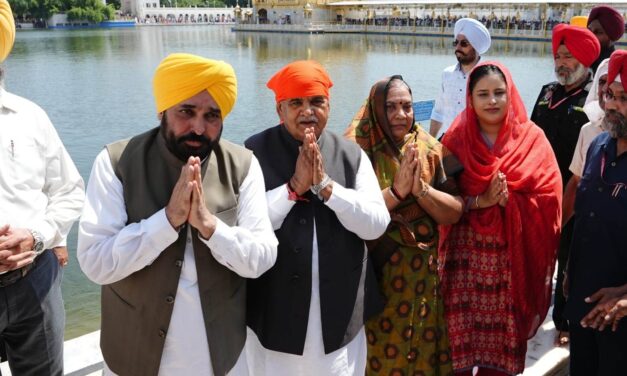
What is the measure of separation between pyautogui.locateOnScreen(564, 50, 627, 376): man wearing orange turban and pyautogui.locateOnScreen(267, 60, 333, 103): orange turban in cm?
94

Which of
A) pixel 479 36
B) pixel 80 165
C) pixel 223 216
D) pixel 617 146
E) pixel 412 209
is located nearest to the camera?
pixel 223 216

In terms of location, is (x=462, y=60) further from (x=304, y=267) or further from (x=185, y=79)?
(x=185, y=79)

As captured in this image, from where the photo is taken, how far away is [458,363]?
2.12 meters

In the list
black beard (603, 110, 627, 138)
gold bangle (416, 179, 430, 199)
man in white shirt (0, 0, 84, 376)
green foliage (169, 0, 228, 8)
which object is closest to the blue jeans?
man in white shirt (0, 0, 84, 376)

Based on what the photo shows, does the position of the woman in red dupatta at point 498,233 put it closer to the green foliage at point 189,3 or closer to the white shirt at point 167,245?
the white shirt at point 167,245

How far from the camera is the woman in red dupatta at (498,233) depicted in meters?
2.04

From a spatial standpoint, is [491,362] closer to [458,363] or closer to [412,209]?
[458,363]

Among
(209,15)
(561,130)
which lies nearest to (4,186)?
(561,130)

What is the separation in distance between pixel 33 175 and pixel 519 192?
5.47 feet

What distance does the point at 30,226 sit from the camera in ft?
5.56

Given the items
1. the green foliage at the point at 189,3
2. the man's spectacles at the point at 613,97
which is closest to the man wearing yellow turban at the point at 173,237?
the man's spectacles at the point at 613,97

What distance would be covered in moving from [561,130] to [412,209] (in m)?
1.05

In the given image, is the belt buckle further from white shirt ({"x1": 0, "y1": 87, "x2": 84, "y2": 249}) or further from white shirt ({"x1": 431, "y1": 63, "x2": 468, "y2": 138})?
white shirt ({"x1": 431, "y1": 63, "x2": 468, "y2": 138})

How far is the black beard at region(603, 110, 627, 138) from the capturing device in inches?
69.8
